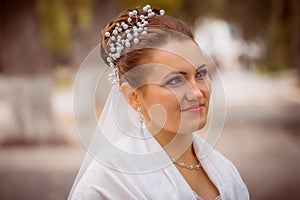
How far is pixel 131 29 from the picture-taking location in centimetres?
108

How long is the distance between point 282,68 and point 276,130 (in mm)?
560

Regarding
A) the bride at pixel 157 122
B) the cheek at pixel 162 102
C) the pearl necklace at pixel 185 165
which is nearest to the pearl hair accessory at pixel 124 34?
the bride at pixel 157 122

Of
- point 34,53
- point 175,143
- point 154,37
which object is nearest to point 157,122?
point 175,143

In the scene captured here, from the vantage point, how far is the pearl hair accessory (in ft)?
3.50

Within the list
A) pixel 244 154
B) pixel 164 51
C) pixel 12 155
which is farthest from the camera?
pixel 12 155

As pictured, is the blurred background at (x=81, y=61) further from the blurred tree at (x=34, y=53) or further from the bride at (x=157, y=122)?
the bride at (x=157, y=122)

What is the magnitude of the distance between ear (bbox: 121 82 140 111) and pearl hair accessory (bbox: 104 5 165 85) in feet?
0.14

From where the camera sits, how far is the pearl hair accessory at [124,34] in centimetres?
107

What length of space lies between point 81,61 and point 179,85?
370 centimetres

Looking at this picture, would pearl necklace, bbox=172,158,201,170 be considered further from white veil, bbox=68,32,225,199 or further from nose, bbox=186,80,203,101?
nose, bbox=186,80,203,101

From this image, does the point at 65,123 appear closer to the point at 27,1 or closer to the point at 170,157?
the point at 27,1

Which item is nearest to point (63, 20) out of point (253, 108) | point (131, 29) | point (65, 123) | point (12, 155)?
point (65, 123)

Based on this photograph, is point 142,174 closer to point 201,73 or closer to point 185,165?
point 185,165

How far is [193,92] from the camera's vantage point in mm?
997
